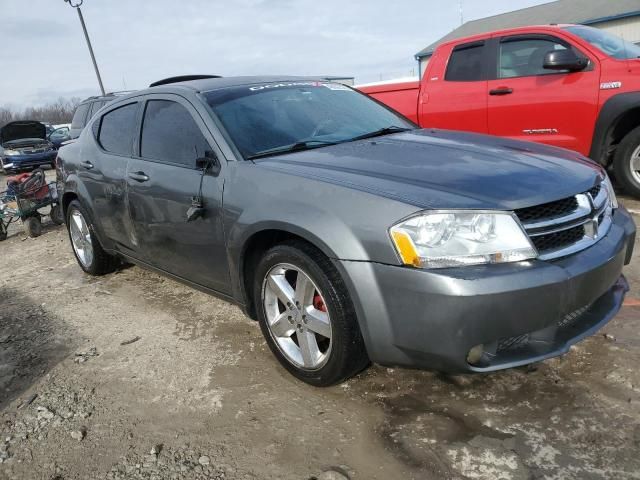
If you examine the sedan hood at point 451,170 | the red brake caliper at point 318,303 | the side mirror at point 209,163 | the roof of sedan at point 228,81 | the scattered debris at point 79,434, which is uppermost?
the roof of sedan at point 228,81

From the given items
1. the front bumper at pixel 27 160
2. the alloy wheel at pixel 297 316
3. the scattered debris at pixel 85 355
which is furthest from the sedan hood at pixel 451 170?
the front bumper at pixel 27 160

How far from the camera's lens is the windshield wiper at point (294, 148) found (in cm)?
297

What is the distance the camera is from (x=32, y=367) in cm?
338

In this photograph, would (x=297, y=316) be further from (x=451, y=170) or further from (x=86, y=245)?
(x=86, y=245)

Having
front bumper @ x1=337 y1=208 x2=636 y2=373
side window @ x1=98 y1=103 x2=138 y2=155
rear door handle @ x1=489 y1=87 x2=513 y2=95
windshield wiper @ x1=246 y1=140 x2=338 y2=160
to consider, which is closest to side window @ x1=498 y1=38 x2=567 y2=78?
rear door handle @ x1=489 y1=87 x2=513 y2=95

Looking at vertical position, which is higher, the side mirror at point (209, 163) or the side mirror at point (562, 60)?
the side mirror at point (562, 60)

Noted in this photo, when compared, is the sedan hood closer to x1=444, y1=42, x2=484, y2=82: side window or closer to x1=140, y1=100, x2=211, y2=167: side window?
x1=140, y1=100, x2=211, y2=167: side window

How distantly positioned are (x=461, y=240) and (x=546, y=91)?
3.98m

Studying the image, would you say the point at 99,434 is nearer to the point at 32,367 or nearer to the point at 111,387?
the point at 111,387

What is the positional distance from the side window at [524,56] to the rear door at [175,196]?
3.85 meters

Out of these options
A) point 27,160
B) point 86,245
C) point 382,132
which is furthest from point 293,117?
point 27,160

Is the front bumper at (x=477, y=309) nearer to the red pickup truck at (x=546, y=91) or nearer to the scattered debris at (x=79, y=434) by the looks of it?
the scattered debris at (x=79, y=434)

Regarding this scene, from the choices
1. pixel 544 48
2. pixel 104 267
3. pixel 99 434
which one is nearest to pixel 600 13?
pixel 544 48

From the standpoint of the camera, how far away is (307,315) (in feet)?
8.65
